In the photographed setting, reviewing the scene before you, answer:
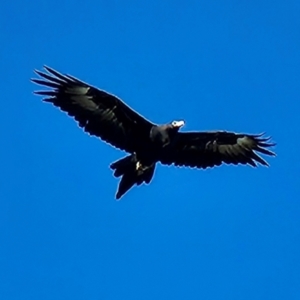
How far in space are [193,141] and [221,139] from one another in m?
0.81

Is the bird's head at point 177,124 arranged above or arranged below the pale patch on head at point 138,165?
above

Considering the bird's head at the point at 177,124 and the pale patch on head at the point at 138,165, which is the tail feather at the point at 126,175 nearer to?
the pale patch on head at the point at 138,165

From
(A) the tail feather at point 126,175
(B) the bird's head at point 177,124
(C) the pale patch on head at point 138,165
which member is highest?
(B) the bird's head at point 177,124

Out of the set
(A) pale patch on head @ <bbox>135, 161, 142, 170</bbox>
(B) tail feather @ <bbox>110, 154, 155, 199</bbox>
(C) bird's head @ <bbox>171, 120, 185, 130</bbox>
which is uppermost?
(C) bird's head @ <bbox>171, 120, 185, 130</bbox>

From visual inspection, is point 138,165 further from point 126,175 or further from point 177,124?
point 177,124

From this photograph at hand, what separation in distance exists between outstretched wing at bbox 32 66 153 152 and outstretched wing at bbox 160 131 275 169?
39.3 inches

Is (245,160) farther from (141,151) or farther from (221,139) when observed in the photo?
(141,151)

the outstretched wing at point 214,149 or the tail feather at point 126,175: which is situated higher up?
the outstretched wing at point 214,149

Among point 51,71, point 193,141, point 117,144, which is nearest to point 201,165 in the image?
point 193,141

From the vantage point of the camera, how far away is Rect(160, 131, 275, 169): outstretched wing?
91.0 feet

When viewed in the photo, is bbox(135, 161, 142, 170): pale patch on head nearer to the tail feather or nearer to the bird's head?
the tail feather

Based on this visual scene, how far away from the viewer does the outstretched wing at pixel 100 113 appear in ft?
86.5

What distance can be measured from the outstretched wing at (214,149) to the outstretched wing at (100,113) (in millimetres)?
997

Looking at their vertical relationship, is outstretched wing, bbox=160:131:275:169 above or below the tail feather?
above
